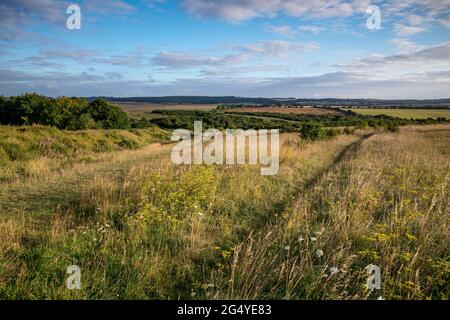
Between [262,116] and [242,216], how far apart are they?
3391 inches

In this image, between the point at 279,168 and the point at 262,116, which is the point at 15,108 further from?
the point at 262,116

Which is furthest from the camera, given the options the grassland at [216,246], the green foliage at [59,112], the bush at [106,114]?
the bush at [106,114]

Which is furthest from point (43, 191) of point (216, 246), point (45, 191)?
point (216, 246)

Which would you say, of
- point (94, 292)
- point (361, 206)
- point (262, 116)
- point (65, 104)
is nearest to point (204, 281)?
point (94, 292)

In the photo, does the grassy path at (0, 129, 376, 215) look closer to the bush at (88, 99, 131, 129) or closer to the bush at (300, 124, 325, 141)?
the bush at (300, 124, 325, 141)

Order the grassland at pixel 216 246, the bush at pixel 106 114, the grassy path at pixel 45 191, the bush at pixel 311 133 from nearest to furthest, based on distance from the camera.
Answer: the grassland at pixel 216 246, the grassy path at pixel 45 191, the bush at pixel 311 133, the bush at pixel 106 114

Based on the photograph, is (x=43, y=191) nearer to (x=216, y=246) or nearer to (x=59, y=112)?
(x=216, y=246)

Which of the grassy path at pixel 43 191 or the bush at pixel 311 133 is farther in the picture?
the bush at pixel 311 133

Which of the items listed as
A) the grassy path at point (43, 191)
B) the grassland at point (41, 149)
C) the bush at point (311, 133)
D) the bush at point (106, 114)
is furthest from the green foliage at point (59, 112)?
the grassy path at point (43, 191)

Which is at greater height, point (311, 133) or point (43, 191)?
point (311, 133)

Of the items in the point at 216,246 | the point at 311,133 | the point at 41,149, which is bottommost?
the point at 216,246

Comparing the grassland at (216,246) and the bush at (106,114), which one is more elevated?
the bush at (106,114)

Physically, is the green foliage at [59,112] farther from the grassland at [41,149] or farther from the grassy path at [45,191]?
the grassy path at [45,191]
